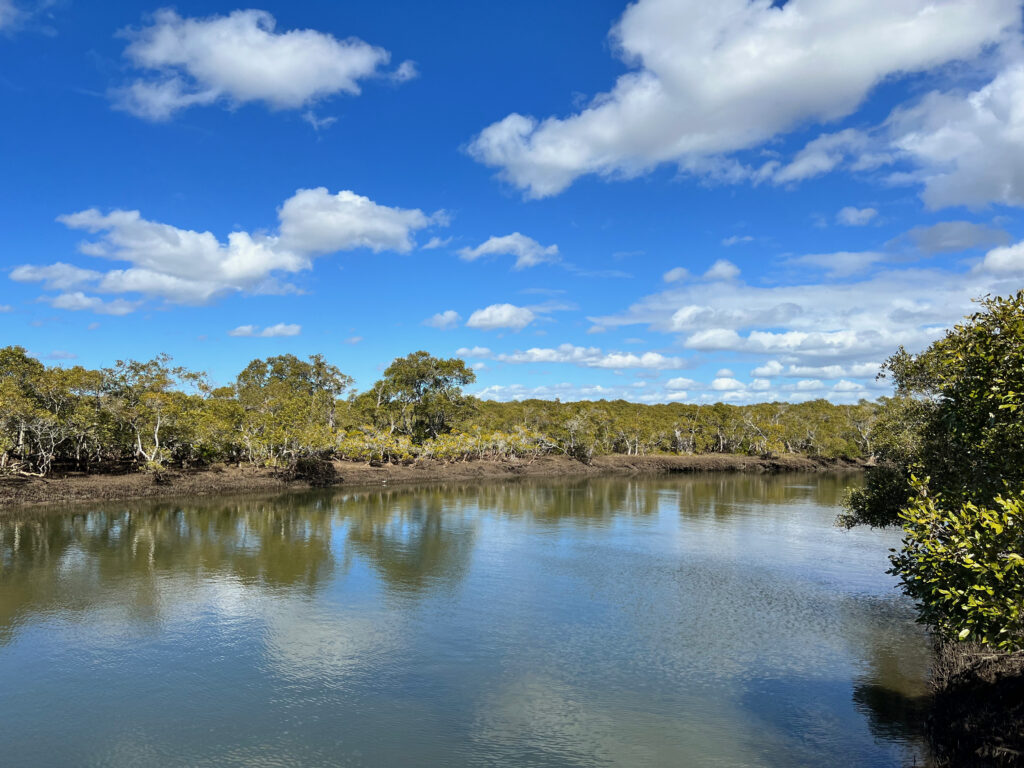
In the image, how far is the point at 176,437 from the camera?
5828 cm

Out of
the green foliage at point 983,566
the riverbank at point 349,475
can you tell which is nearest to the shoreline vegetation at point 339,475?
the riverbank at point 349,475

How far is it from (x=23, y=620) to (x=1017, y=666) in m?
30.2

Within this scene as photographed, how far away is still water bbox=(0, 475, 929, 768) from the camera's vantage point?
14734mm

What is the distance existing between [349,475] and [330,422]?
737 inches

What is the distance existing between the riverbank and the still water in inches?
499

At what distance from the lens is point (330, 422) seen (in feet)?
283

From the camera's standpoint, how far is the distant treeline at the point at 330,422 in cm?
5219

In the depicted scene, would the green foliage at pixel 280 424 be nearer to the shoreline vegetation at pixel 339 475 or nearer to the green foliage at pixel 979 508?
the shoreline vegetation at pixel 339 475

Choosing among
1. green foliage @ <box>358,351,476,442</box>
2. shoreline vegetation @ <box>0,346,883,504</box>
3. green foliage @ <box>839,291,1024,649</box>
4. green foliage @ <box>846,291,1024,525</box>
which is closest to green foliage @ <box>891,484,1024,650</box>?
green foliage @ <box>839,291,1024,649</box>

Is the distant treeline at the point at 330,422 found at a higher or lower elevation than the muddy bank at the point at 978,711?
higher

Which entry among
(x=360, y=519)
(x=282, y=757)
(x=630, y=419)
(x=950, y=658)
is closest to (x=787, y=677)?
(x=950, y=658)

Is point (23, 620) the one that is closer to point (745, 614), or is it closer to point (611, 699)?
point (611, 699)

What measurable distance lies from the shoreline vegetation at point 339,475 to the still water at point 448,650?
12.6m

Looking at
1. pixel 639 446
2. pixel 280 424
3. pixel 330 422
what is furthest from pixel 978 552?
pixel 639 446
